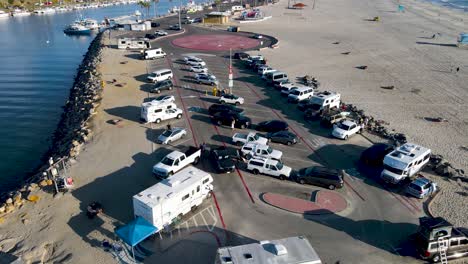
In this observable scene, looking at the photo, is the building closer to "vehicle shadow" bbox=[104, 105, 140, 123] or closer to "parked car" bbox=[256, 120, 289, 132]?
"vehicle shadow" bbox=[104, 105, 140, 123]

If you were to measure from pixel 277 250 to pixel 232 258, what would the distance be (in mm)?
2452

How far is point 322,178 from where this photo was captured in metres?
30.4

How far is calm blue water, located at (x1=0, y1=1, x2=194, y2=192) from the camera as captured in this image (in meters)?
45.7

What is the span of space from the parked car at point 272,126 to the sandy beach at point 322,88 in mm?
11435

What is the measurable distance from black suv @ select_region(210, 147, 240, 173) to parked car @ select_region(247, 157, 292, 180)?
5.50 feet

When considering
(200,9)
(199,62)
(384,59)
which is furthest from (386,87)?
(200,9)

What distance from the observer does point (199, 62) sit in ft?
217

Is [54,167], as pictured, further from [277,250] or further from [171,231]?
[277,250]

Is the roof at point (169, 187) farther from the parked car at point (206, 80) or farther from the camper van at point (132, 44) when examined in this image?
the camper van at point (132, 44)

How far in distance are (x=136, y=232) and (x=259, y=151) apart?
14.5 m

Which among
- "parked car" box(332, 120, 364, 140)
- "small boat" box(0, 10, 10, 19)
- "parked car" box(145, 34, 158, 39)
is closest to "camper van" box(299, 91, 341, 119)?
"parked car" box(332, 120, 364, 140)

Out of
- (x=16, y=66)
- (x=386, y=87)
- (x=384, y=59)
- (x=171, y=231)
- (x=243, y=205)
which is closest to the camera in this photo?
(x=171, y=231)

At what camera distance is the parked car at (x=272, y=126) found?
133 ft

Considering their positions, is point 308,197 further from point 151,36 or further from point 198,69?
point 151,36
